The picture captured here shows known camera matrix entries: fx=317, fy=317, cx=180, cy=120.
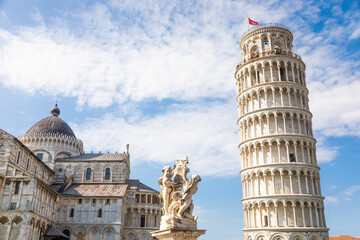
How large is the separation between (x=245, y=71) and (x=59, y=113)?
39.7 m

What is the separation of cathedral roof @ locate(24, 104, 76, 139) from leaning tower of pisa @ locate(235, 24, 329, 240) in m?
33.7

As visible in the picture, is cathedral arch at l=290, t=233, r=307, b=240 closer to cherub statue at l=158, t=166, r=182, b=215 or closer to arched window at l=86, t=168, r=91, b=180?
cherub statue at l=158, t=166, r=182, b=215

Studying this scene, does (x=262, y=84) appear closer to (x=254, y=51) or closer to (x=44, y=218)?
(x=254, y=51)

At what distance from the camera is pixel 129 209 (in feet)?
172

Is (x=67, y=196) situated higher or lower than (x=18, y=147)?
lower

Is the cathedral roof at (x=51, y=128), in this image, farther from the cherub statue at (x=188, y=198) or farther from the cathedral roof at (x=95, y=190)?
the cherub statue at (x=188, y=198)

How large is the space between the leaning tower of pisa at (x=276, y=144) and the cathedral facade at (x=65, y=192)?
19.3 metres

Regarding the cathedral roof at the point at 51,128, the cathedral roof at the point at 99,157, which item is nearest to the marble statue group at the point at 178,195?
the cathedral roof at the point at 99,157

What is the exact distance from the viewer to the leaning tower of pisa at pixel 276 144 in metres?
37.4

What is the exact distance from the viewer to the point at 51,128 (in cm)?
5900

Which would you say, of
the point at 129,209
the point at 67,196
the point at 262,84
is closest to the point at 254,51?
the point at 262,84

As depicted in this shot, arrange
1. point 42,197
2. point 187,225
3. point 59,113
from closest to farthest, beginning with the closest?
point 187,225
point 42,197
point 59,113

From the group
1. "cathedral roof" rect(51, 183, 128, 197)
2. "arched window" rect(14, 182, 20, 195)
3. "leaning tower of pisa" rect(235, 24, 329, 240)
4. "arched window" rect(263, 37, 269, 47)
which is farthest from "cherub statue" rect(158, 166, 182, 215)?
"arched window" rect(263, 37, 269, 47)

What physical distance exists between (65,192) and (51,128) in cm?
1467
